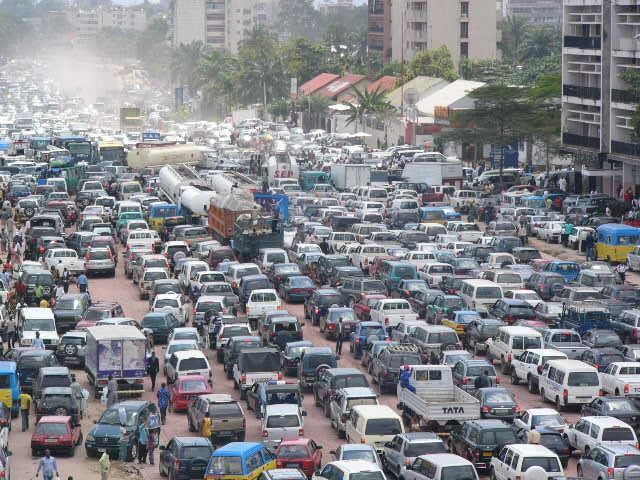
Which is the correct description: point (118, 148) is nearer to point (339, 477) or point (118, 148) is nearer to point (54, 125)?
point (54, 125)

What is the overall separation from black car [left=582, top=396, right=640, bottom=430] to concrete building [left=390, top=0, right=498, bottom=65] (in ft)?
461

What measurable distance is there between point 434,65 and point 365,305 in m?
110

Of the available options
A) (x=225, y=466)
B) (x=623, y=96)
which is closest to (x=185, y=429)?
(x=225, y=466)

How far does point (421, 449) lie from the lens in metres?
38.2

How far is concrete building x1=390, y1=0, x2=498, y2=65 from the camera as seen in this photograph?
18262 centimetres

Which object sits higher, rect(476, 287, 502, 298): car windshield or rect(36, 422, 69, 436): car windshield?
rect(476, 287, 502, 298): car windshield

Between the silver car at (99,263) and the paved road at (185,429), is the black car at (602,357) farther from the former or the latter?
the silver car at (99,263)

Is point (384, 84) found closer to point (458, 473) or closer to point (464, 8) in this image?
point (464, 8)

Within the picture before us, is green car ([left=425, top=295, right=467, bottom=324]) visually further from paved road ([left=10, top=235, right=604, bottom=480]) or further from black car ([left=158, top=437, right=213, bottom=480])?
black car ([left=158, top=437, right=213, bottom=480])

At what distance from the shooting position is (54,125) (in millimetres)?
179750

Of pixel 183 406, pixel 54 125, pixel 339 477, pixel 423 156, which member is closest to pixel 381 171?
pixel 423 156

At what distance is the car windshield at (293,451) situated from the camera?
38562 millimetres

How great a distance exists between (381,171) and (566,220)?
866 inches

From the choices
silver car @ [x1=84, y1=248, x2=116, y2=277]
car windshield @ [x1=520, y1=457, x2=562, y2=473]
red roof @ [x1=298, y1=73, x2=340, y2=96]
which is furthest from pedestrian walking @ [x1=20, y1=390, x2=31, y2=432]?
red roof @ [x1=298, y1=73, x2=340, y2=96]
